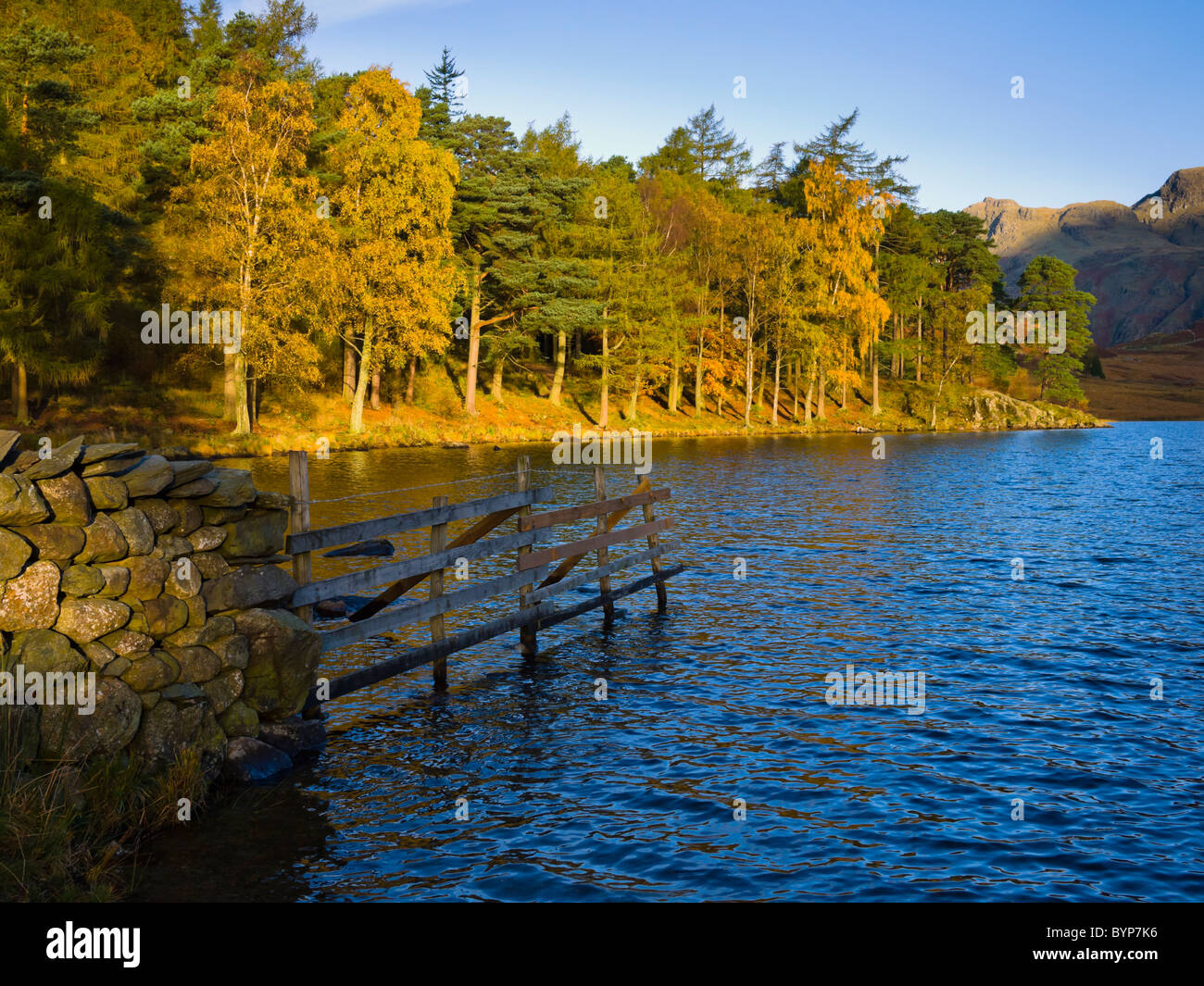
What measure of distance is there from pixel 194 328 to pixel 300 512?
149ft

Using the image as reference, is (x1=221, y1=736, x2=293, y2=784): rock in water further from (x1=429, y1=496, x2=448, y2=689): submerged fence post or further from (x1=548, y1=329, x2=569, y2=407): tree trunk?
(x1=548, y1=329, x2=569, y2=407): tree trunk

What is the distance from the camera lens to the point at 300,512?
11.6m

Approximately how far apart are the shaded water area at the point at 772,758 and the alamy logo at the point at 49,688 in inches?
61.9

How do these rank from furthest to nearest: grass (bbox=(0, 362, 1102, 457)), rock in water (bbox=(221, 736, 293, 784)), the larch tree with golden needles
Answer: the larch tree with golden needles → grass (bbox=(0, 362, 1102, 457)) → rock in water (bbox=(221, 736, 293, 784))

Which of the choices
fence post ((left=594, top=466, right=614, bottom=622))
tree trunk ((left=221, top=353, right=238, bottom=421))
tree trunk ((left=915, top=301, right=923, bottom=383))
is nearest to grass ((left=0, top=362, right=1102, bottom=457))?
tree trunk ((left=221, top=353, right=238, bottom=421))

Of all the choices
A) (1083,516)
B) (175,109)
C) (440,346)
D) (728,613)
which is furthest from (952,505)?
(175,109)

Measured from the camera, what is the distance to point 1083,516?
3650cm

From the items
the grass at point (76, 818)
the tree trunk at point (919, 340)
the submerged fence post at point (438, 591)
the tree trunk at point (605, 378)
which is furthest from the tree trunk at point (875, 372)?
the grass at point (76, 818)

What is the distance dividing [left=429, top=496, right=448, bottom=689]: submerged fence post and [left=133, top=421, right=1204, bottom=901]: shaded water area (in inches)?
14.0

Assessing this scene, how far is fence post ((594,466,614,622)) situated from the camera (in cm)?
1892

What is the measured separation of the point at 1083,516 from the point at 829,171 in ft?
189

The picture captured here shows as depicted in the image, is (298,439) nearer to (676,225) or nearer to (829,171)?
(676,225)
